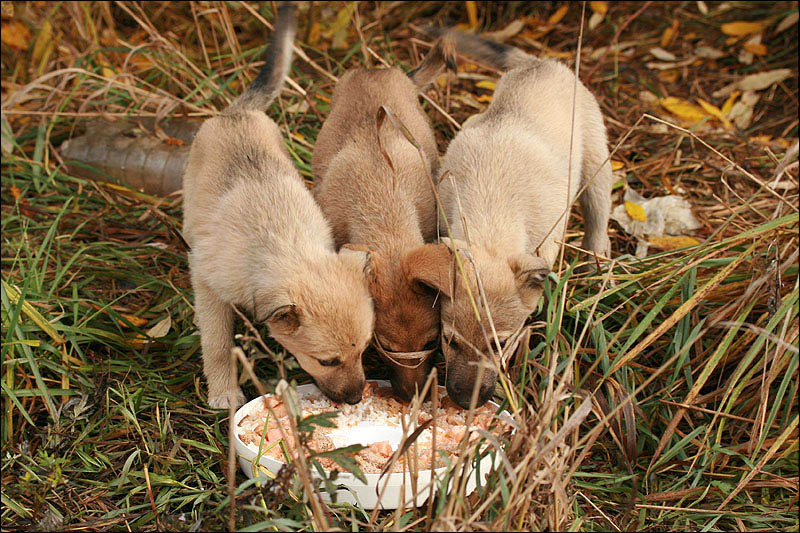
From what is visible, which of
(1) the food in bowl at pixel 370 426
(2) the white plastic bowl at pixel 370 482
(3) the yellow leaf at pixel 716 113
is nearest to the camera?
(2) the white plastic bowl at pixel 370 482

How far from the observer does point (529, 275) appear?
156 inches

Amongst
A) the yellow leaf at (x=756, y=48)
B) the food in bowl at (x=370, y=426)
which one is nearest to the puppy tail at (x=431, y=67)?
the food in bowl at (x=370, y=426)

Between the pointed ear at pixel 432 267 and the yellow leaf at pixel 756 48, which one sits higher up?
the yellow leaf at pixel 756 48

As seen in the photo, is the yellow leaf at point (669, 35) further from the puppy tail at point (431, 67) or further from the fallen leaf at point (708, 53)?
the puppy tail at point (431, 67)

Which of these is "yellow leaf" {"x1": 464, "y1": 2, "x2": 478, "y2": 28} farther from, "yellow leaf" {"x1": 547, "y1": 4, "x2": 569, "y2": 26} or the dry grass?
the dry grass

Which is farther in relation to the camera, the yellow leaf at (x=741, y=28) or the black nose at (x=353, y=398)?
the yellow leaf at (x=741, y=28)

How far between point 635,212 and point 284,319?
3106mm

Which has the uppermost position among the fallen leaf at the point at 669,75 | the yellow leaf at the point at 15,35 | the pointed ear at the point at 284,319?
the yellow leaf at the point at 15,35

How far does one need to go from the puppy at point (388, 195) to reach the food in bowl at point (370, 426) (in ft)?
0.57

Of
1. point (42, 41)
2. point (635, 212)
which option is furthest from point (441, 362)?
point (42, 41)

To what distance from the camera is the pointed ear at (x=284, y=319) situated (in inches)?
144

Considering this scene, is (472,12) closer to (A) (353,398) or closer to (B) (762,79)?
(B) (762,79)

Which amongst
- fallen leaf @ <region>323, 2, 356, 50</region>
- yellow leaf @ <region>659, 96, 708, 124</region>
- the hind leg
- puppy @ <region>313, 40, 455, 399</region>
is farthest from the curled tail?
yellow leaf @ <region>659, 96, 708, 124</region>

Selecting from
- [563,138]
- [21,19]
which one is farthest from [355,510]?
[21,19]
